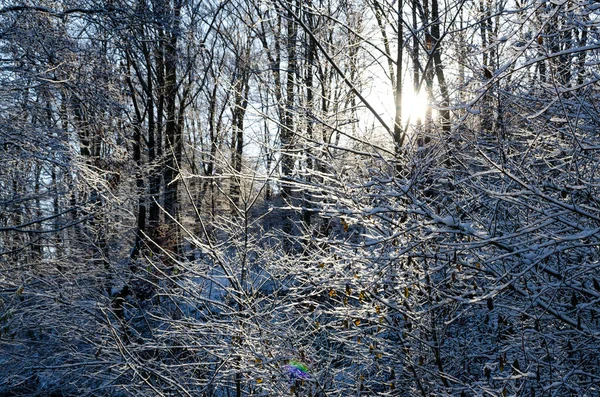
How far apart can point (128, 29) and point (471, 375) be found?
22.6 feet

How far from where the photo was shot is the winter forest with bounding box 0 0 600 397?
3357 mm

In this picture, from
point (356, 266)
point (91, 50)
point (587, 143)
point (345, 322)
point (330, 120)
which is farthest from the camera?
point (91, 50)

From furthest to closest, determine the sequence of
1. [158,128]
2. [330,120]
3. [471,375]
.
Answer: [158,128] < [471,375] < [330,120]

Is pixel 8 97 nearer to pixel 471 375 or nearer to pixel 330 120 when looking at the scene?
pixel 330 120

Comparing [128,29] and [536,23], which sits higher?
[128,29]

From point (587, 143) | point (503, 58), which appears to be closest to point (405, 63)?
point (503, 58)

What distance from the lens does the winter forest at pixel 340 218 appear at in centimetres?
336

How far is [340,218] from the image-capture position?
369 cm

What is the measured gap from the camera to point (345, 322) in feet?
13.1

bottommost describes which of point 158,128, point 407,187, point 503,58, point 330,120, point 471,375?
point 471,375

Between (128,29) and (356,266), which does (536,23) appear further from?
(128,29)

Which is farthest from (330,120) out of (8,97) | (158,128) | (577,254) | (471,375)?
(158,128)

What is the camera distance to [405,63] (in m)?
4.99

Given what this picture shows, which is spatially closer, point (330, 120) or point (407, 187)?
point (407, 187)
